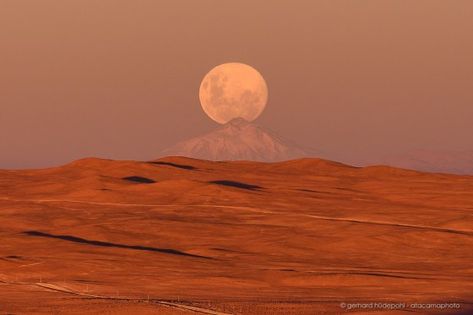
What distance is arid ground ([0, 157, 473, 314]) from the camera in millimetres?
50562

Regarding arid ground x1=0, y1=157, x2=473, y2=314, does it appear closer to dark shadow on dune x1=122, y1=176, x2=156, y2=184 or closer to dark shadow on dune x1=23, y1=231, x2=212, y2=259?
dark shadow on dune x1=23, y1=231, x2=212, y2=259

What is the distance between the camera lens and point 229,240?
86.1 metres

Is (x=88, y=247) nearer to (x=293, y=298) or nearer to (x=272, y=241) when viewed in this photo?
(x=272, y=241)

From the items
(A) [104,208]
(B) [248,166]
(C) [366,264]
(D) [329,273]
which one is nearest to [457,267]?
(C) [366,264]

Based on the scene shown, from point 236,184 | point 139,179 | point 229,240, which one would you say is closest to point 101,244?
point 229,240

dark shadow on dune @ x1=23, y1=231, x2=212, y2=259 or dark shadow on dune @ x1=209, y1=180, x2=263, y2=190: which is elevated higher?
dark shadow on dune @ x1=209, y1=180, x2=263, y2=190

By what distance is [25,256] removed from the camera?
2886 inches

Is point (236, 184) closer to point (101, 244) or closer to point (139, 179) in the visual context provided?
point (139, 179)

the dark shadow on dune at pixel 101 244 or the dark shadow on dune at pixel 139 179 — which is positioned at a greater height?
the dark shadow on dune at pixel 139 179

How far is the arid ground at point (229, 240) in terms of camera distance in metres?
50.6

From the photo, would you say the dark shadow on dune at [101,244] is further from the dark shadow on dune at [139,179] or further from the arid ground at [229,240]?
the dark shadow on dune at [139,179]

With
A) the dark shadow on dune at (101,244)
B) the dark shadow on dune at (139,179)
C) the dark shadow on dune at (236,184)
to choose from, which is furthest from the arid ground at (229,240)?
the dark shadow on dune at (139,179)

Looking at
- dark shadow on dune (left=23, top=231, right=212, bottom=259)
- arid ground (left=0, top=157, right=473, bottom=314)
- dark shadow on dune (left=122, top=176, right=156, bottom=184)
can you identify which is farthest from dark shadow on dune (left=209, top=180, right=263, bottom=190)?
dark shadow on dune (left=23, top=231, right=212, bottom=259)

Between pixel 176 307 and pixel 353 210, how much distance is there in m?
64.7
